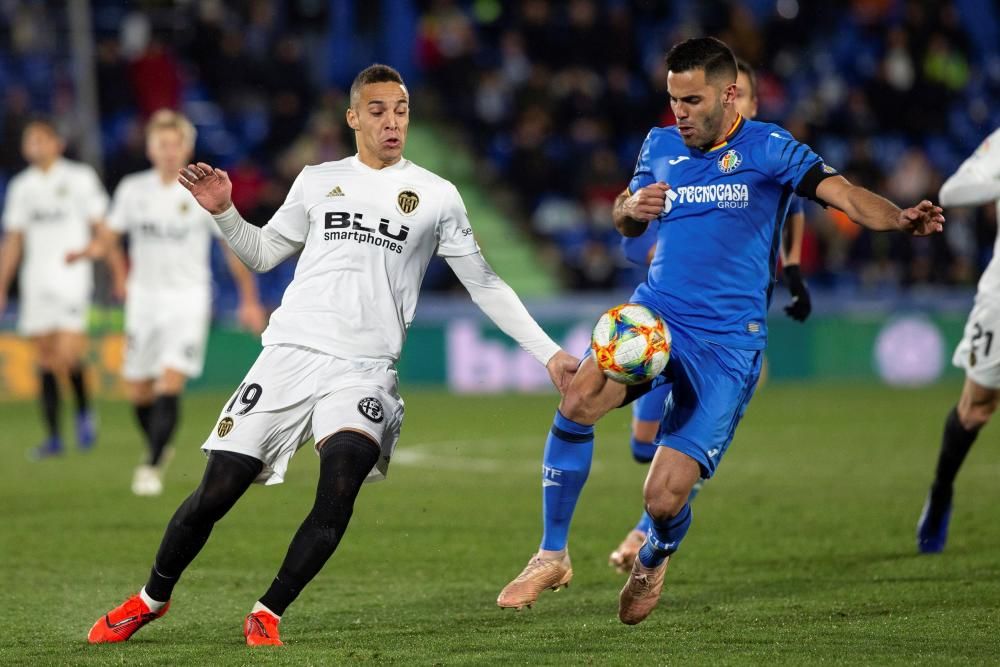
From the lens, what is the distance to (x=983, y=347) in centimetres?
749

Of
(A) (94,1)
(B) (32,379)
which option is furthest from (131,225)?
(A) (94,1)

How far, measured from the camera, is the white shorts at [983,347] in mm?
7457

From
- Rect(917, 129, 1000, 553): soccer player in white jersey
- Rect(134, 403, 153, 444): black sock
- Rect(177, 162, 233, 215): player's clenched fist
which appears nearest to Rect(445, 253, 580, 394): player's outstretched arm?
Rect(177, 162, 233, 215): player's clenched fist

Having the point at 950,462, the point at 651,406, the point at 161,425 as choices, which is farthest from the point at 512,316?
the point at 161,425

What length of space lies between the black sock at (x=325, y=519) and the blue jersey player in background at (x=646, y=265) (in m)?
2.03

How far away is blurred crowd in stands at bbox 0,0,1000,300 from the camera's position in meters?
19.8

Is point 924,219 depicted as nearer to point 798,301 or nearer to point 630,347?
point 630,347

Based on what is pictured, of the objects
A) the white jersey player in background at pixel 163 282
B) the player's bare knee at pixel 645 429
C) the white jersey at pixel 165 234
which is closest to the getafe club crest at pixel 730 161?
the player's bare knee at pixel 645 429

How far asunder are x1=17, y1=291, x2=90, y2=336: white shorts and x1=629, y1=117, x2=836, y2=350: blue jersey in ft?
27.0

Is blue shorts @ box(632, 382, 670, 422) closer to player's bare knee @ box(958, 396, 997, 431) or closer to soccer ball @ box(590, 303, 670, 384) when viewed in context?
player's bare knee @ box(958, 396, 997, 431)

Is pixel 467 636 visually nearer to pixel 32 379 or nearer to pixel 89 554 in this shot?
pixel 89 554

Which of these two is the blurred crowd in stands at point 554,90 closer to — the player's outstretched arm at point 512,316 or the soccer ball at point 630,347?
the player's outstretched arm at point 512,316

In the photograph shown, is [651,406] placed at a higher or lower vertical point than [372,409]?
lower

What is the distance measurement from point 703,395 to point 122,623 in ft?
7.50
